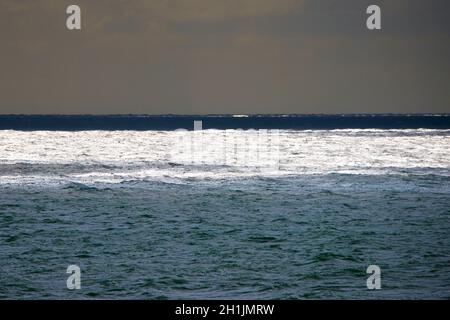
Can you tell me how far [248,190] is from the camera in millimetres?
28969

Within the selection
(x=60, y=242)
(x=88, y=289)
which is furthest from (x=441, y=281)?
(x=60, y=242)

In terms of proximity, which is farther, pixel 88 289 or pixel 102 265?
pixel 102 265

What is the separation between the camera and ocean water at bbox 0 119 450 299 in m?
14.2

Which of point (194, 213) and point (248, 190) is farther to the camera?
point (248, 190)

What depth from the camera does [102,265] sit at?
15906 millimetres

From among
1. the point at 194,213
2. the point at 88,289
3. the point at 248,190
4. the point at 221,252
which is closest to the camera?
the point at 88,289

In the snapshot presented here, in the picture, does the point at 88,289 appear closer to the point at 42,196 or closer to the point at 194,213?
the point at 194,213

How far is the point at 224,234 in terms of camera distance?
64.0 feet

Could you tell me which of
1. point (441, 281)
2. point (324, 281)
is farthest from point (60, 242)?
point (441, 281)

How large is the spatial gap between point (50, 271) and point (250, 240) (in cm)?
506

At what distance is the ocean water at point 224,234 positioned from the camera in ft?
46.6

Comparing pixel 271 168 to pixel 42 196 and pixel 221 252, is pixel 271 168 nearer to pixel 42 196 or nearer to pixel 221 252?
pixel 42 196

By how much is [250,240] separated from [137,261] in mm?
3394

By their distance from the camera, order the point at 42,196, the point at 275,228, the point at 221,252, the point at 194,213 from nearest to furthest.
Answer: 1. the point at 221,252
2. the point at 275,228
3. the point at 194,213
4. the point at 42,196
